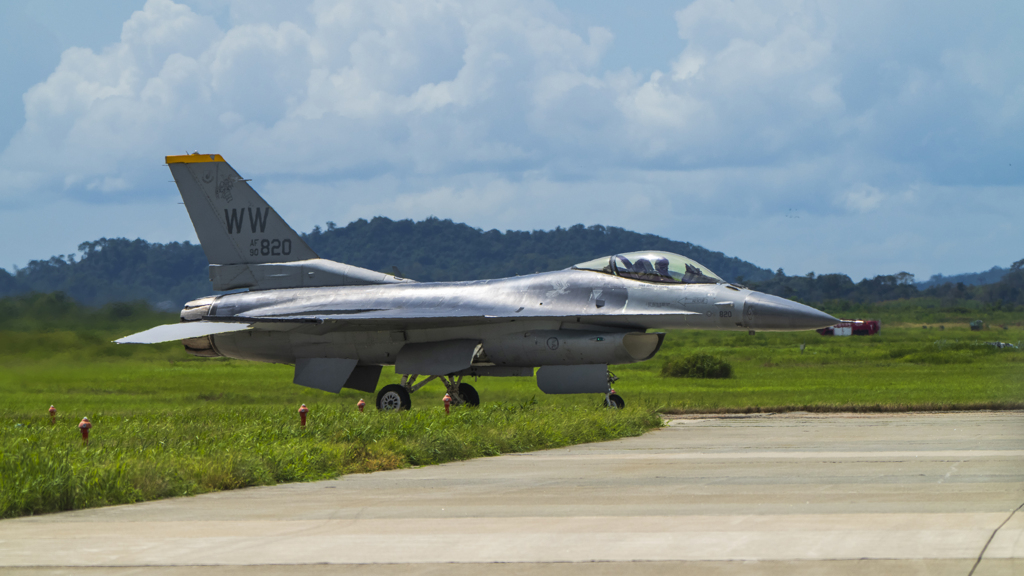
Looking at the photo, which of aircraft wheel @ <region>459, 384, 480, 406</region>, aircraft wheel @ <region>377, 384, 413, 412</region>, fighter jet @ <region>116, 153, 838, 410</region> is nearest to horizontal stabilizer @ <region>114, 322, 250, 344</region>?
fighter jet @ <region>116, 153, 838, 410</region>

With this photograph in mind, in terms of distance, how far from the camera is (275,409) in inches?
802

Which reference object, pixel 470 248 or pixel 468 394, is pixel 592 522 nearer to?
pixel 468 394

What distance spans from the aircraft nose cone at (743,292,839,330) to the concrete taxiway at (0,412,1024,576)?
6.09 meters

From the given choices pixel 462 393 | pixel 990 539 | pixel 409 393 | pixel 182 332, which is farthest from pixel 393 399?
pixel 990 539

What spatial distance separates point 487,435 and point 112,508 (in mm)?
5563

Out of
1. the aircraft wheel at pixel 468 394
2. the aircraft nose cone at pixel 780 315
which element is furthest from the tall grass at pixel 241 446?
the aircraft wheel at pixel 468 394

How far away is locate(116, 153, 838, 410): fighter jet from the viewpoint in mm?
18734

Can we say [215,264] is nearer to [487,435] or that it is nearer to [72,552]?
[487,435]

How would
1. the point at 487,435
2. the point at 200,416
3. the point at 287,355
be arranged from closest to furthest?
the point at 487,435 → the point at 200,416 → the point at 287,355

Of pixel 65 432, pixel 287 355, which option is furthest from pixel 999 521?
pixel 287 355

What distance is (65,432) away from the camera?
44.3 ft

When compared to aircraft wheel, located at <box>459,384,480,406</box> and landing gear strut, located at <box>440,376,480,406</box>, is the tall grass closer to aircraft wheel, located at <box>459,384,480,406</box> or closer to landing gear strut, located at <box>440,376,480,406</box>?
landing gear strut, located at <box>440,376,480,406</box>

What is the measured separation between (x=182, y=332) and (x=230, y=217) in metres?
3.49

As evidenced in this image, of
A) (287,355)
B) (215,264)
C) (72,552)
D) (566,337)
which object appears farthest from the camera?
(215,264)
